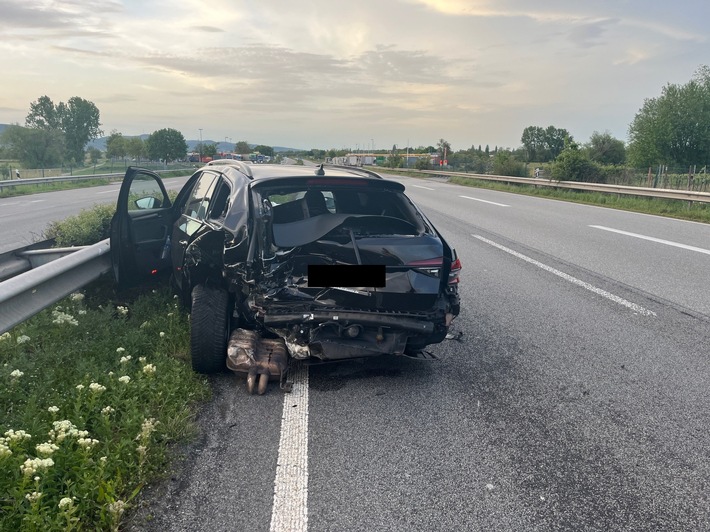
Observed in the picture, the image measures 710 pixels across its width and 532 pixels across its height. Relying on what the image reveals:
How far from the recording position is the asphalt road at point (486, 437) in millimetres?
2568

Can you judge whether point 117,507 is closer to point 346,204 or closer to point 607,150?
point 346,204

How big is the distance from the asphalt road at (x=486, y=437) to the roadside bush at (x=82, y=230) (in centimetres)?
369

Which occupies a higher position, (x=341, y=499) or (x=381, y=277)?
(x=381, y=277)

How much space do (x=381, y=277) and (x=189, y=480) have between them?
70.8 inches

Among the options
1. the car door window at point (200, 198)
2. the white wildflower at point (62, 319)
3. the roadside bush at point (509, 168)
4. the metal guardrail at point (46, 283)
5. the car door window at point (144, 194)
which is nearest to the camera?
the metal guardrail at point (46, 283)

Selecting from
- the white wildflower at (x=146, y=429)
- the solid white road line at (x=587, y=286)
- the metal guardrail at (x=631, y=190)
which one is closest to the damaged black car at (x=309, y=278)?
the white wildflower at (x=146, y=429)

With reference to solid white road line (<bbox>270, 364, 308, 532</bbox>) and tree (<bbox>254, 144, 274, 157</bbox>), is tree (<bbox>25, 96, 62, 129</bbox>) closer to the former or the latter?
tree (<bbox>254, 144, 274, 157</bbox>)

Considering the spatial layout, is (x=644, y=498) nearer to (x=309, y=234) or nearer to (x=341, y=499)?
(x=341, y=499)

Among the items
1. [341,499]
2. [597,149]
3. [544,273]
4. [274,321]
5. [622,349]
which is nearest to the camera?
[341,499]

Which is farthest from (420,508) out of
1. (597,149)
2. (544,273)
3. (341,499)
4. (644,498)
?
(597,149)

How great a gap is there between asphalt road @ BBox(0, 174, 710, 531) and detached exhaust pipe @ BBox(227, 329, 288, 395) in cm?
12

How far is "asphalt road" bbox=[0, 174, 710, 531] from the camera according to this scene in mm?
2568

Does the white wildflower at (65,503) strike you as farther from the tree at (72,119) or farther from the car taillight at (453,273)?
the tree at (72,119)

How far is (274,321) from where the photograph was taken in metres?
3.78
